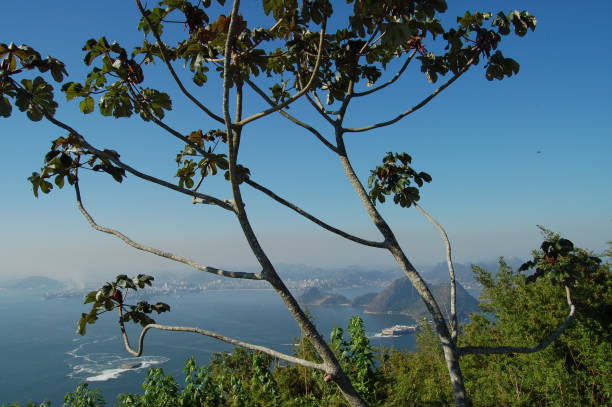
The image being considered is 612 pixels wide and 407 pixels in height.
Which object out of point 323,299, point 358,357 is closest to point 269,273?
point 358,357

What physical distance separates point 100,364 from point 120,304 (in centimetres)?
5040

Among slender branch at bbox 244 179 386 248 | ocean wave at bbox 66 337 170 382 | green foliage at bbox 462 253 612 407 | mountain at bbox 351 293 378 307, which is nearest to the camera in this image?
slender branch at bbox 244 179 386 248

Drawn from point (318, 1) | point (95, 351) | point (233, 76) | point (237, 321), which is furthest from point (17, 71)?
point (237, 321)

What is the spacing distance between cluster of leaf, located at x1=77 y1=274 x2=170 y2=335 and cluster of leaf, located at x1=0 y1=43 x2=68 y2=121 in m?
0.99

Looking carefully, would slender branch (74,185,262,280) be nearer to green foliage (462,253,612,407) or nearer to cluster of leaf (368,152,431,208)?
cluster of leaf (368,152,431,208)

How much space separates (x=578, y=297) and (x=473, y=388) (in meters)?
2.44

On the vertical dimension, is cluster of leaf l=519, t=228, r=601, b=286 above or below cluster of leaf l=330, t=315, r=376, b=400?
above

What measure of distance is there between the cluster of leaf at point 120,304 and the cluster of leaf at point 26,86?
992mm

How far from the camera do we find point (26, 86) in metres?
1.81

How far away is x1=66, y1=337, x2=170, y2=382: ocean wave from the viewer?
122ft

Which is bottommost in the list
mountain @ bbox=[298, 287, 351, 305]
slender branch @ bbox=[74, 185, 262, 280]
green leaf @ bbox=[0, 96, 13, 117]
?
mountain @ bbox=[298, 287, 351, 305]

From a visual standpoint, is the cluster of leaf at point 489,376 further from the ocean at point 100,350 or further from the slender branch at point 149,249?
the ocean at point 100,350

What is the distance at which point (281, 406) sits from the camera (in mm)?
4852

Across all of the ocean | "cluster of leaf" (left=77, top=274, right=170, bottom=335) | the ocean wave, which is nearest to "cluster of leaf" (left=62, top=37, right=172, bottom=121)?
"cluster of leaf" (left=77, top=274, right=170, bottom=335)
